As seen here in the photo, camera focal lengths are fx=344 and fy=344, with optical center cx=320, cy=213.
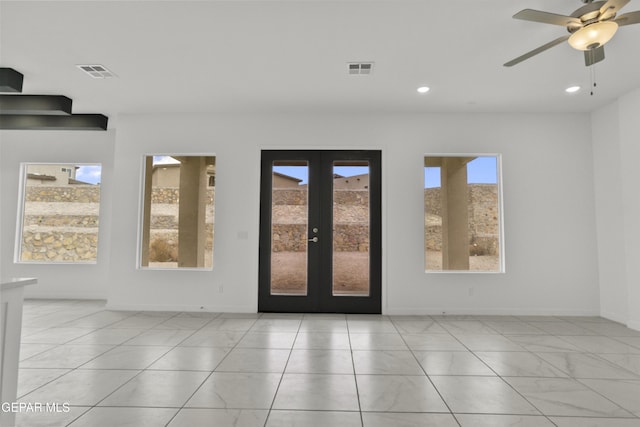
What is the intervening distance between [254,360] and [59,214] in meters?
5.39

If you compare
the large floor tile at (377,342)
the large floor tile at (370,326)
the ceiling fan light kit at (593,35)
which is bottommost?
the large floor tile at (370,326)

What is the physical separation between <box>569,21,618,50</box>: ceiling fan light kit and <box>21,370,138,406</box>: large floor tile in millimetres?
4354

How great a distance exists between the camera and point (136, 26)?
313 centimetres

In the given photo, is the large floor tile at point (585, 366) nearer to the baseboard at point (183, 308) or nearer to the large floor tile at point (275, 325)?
the large floor tile at point (275, 325)

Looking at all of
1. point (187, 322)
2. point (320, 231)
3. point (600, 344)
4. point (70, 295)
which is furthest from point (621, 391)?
point (70, 295)

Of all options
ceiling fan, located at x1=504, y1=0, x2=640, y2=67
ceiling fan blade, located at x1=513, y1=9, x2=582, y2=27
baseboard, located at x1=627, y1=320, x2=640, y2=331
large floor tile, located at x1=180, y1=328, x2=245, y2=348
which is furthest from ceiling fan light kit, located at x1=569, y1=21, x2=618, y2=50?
large floor tile, located at x1=180, y1=328, x2=245, y2=348

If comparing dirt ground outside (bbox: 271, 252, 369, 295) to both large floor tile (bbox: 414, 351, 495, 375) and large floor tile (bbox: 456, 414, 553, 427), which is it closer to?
large floor tile (bbox: 414, 351, 495, 375)

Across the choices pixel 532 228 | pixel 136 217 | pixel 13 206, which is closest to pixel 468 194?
pixel 532 228

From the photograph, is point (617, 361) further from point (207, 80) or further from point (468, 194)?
point (207, 80)

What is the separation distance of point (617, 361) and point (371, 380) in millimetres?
2372

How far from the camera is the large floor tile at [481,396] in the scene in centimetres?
225

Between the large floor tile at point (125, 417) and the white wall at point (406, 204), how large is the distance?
2.91 meters

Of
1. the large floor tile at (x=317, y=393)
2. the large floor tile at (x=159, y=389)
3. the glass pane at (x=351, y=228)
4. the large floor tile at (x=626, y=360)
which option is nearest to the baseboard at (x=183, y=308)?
the glass pane at (x=351, y=228)

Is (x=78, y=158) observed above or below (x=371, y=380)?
above
